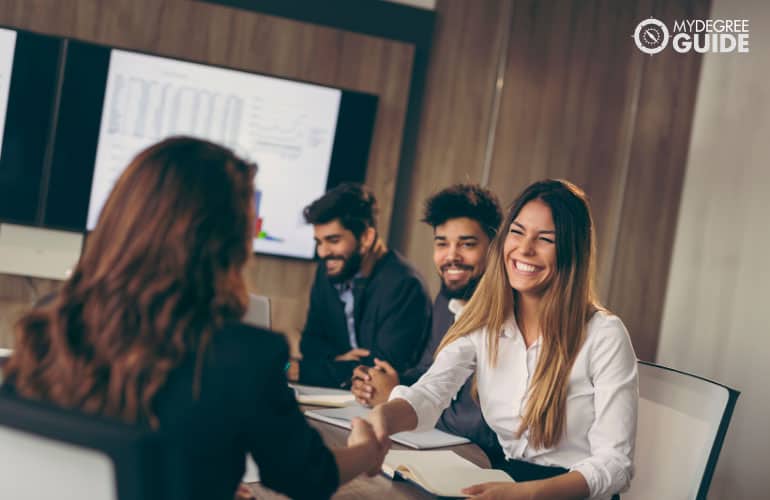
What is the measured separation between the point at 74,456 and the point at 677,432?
1678 mm

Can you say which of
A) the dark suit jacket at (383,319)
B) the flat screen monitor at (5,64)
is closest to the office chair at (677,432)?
the dark suit jacket at (383,319)

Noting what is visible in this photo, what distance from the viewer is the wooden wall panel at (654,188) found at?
16.0 feet

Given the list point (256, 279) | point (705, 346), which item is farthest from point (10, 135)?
point (705, 346)

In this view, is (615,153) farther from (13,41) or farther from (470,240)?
(13,41)

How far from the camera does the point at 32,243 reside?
13.5 ft

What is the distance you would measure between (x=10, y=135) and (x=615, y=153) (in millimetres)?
3287

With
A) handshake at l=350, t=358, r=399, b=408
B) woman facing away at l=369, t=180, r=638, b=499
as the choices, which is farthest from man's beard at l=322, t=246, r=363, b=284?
woman facing away at l=369, t=180, r=638, b=499

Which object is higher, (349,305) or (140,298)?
(140,298)

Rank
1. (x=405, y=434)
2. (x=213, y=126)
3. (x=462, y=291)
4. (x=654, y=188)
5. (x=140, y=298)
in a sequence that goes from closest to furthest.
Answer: (x=140, y=298)
(x=405, y=434)
(x=462, y=291)
(x=213, y=126)
(x=654, y=188)

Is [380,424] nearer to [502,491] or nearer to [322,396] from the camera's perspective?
[502,491]

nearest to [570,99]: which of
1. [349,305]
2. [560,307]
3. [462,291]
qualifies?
[349,305]

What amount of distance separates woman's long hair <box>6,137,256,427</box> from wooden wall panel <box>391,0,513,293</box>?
3.46m

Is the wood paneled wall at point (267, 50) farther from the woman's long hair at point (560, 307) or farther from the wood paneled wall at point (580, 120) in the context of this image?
the woman's long hair at point (560, 307)

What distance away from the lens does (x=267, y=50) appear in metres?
4.32
